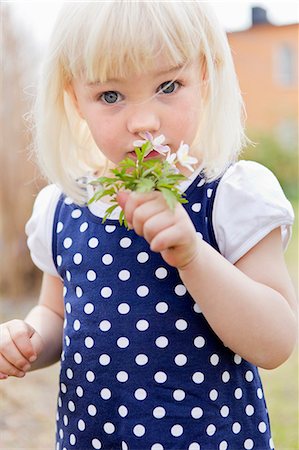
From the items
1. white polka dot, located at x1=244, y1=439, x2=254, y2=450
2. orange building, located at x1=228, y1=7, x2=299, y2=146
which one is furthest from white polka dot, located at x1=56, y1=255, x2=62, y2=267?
orange building, located at x1=228, y1=7, x2=299, y2=146

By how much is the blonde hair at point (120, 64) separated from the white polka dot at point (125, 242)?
7.9 inches

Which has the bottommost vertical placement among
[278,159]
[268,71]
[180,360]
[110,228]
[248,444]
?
[278,159]

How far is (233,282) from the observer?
135 cm

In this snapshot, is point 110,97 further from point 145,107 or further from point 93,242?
point 93,242

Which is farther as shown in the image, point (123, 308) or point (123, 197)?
point (123, 308)

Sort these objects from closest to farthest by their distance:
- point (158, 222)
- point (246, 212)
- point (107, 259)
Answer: point (158, 222) < point (246, 212) < point (107, 259)

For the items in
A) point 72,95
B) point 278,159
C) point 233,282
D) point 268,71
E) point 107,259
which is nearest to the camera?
point 233,282

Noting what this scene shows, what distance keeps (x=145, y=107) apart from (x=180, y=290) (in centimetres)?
37

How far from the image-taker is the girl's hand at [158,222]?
121 cm

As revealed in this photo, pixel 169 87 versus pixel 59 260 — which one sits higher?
pixel 169 87

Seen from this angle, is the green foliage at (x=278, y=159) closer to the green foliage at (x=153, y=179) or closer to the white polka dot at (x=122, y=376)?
the white polka dot at (x=122, y=376)

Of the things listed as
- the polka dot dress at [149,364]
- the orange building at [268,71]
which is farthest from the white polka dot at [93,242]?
the orange building at [268,71]

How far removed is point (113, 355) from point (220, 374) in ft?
0.72

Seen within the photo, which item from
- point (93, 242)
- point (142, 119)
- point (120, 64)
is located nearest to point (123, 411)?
point (93, 242)
